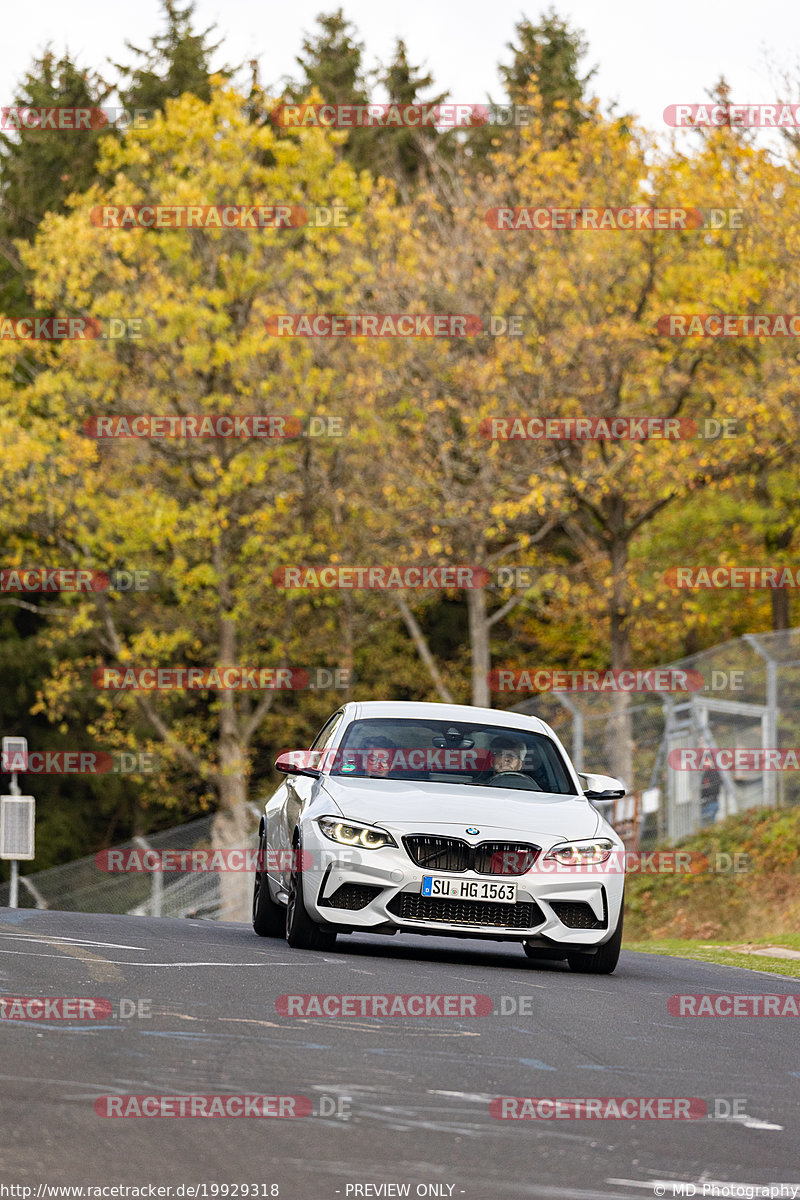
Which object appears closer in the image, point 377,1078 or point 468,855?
point 377,1078

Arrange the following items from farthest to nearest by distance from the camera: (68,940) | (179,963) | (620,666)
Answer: (620,666) → (68,940) → (179,963)

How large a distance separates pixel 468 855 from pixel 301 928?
1.25 metres

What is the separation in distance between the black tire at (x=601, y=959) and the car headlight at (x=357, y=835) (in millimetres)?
1646

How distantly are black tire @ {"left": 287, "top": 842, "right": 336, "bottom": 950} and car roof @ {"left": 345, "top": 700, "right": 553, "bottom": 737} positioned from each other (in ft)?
4.67

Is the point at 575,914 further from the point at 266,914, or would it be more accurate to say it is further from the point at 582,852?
the point at 266,914

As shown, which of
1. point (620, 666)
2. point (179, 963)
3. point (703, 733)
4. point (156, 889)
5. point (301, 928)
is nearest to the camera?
point (179, 963)

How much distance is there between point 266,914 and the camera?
13914mm

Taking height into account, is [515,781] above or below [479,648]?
above

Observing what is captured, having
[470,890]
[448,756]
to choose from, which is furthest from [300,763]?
[470,890]

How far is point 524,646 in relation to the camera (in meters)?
51.0

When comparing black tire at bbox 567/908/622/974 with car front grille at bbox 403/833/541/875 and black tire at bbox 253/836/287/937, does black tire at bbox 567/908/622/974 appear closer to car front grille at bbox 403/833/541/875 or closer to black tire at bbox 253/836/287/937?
car front grille at bbox 403/833/541/875

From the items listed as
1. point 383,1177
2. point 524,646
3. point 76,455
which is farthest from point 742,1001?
point 524,646

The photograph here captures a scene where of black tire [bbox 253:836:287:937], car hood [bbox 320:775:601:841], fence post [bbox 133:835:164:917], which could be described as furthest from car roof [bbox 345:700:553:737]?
fence post [bbox 133:835:164:917]

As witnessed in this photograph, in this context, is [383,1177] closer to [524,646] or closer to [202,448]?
[202,448]
